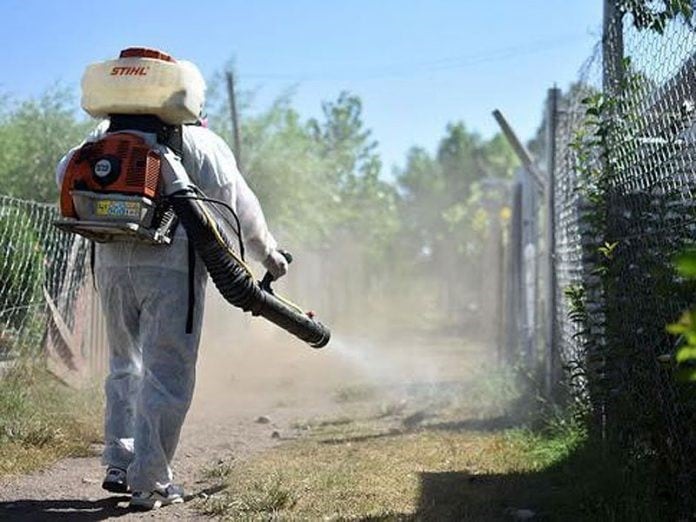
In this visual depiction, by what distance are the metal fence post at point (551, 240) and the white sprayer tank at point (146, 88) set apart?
3.55 m

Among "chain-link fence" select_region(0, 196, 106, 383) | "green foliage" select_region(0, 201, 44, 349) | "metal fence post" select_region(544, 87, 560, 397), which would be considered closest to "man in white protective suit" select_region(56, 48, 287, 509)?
"chain-link fence" select_region(0, 196, 106, 383)

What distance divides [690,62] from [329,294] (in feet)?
78.1

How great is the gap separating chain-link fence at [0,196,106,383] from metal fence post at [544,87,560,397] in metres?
3.54

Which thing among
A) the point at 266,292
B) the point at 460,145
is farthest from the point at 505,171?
the point at 266,292

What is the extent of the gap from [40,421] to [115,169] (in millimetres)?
2165

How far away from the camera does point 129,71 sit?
4.50 m

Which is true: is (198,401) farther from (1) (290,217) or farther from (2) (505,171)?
(2) (505,171)

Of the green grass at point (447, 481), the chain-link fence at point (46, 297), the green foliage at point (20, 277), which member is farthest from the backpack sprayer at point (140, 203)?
the green foliage at point (20, 277)

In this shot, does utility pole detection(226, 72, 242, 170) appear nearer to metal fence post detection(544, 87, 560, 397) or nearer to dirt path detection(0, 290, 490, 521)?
dirt path detection(0, 290, 490, 521)

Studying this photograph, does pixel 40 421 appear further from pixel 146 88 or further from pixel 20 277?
pixel 146 88

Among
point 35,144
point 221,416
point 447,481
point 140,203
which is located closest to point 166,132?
point 140,203

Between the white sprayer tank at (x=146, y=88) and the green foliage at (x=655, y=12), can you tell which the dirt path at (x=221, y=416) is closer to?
A: the white sprayer tank at (x=146, y=88)

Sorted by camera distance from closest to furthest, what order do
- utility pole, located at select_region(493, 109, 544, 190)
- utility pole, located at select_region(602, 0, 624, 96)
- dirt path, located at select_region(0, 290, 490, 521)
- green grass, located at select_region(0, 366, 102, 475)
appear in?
dirt path, located at select_region(0, 290, 490, 521) → utility pole, located at select_region(602, 0, 624, 96) → green grass, located at select_region(0, 366, 102, 475) → utility pole, located at select_region(493, 109, 544, 190)

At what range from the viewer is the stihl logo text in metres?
4.48
